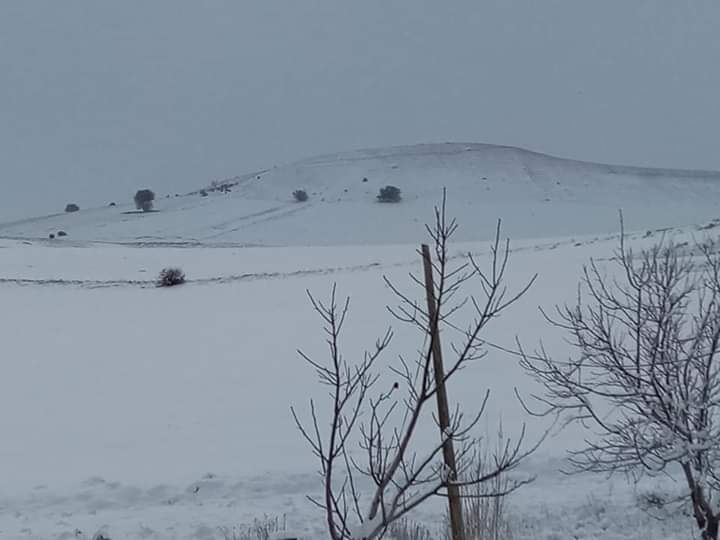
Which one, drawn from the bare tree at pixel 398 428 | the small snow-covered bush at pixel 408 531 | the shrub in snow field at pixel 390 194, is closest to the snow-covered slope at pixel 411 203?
the shrub in snow field at pixel 390 194

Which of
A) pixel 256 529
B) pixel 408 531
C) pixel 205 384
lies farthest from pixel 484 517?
pixel 205 384

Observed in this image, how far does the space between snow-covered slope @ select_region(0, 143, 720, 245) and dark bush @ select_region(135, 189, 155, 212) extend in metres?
1.01

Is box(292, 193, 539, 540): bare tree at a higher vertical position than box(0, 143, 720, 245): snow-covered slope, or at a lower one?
lower

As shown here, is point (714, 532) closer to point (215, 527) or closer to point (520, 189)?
point (215, 527)

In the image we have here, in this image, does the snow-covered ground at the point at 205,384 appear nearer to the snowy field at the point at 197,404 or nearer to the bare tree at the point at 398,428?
the snowy field at the point at 197,404

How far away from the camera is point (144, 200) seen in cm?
6975

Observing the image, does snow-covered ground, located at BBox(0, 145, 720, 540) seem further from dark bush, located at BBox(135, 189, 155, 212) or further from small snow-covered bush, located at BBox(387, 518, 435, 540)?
dark bush, located at BBox(135, 189, 155, 212)

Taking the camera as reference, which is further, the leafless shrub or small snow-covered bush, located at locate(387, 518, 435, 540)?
small snow-covered bush, located at locate(387, 518, 435, 540)

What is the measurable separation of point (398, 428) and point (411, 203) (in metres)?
40.4

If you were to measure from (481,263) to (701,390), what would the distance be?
20.3m

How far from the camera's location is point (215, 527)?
23.5 ft

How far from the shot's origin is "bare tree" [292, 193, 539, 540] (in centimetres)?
284

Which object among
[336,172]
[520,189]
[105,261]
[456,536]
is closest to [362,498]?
[456,536]

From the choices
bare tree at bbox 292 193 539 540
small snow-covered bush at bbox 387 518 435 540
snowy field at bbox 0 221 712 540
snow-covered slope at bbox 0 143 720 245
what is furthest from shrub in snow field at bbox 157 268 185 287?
small snow-covered bush at bbox 387 518 435 540
